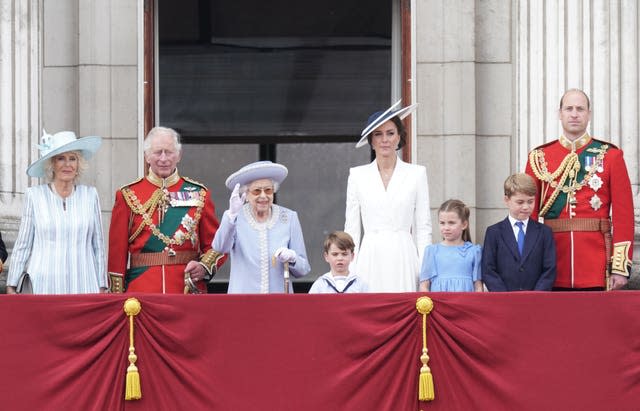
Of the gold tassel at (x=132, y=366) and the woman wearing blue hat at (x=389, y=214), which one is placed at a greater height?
the woman wearing blue hat at (x=389, y=214)

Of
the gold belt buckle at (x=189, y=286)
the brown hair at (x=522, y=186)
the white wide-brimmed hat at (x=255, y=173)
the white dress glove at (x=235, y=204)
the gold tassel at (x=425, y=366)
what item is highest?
the white wide-brimmed hat at (x=255, y=173)

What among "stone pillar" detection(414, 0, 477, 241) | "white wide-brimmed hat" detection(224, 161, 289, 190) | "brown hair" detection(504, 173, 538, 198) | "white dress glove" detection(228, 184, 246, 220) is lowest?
"white dress glove" detection(228, 184, 246, 220)

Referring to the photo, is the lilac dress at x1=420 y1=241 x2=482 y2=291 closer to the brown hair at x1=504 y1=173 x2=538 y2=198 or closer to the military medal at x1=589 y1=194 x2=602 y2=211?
the brown hair at x1=504 y1=173 x2=538 y2=198

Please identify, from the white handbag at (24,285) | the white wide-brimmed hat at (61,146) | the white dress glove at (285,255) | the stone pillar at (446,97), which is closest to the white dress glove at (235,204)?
the white dress glove at (285,255)

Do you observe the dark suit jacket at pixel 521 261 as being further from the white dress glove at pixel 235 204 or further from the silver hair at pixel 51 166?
the silver hair at pixel 51 166

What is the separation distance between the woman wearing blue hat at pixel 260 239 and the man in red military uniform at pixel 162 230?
0.21 m

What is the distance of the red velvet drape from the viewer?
28.5 ft

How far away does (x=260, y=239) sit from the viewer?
9.53 meters

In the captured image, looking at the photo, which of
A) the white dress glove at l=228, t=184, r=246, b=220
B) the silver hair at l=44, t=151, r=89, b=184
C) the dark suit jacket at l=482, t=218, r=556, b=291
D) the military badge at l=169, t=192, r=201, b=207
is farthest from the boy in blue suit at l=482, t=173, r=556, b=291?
the silver hair at l=44, t=151, r=89, b=184

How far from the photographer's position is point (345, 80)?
1316cm

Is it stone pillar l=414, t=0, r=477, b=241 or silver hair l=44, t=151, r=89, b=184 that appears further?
stone pillar l=414, t=0, r=477, b=241

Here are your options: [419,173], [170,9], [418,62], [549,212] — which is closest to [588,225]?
[549,212]

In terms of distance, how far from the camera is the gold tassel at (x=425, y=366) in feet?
28.3

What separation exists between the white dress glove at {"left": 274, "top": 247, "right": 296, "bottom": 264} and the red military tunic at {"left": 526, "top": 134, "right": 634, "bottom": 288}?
1.53m
